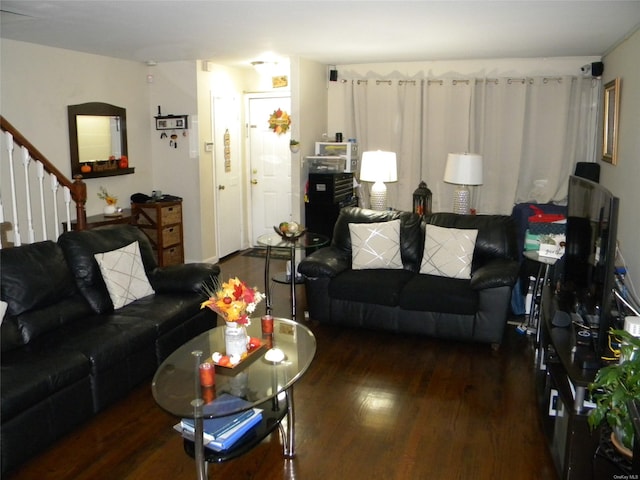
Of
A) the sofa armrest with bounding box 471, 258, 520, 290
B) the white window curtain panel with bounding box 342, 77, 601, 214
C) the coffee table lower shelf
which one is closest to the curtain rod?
the white window curtain panel with bounding box 342, 77, 601, 214

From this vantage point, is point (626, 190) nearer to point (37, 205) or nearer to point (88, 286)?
point (88, 286)

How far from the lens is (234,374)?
256 cm

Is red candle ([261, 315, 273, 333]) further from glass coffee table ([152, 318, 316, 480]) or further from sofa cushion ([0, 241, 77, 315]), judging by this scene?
sofa cushion ([0, 241, 77, 315])

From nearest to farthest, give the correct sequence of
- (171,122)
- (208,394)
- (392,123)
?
(208,394) < (171,122) < (392,123)

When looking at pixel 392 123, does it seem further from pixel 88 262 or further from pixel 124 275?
pixel 88 262

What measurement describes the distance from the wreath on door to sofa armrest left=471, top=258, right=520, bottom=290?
3.69 m

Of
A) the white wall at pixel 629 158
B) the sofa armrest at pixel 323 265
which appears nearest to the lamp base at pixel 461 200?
the white wall at pixel 629 158

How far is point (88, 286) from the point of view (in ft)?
11.8

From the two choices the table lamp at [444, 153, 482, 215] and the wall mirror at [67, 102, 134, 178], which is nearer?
the table lamp at [444, 153, 482, 215]

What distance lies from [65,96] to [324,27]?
9.01ft

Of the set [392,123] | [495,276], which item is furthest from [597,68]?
[495,276]

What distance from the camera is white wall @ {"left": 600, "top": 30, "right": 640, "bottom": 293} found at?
378 cm

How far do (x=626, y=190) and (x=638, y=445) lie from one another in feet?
9.27

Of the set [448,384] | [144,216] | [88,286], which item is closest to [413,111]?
[144,216]
